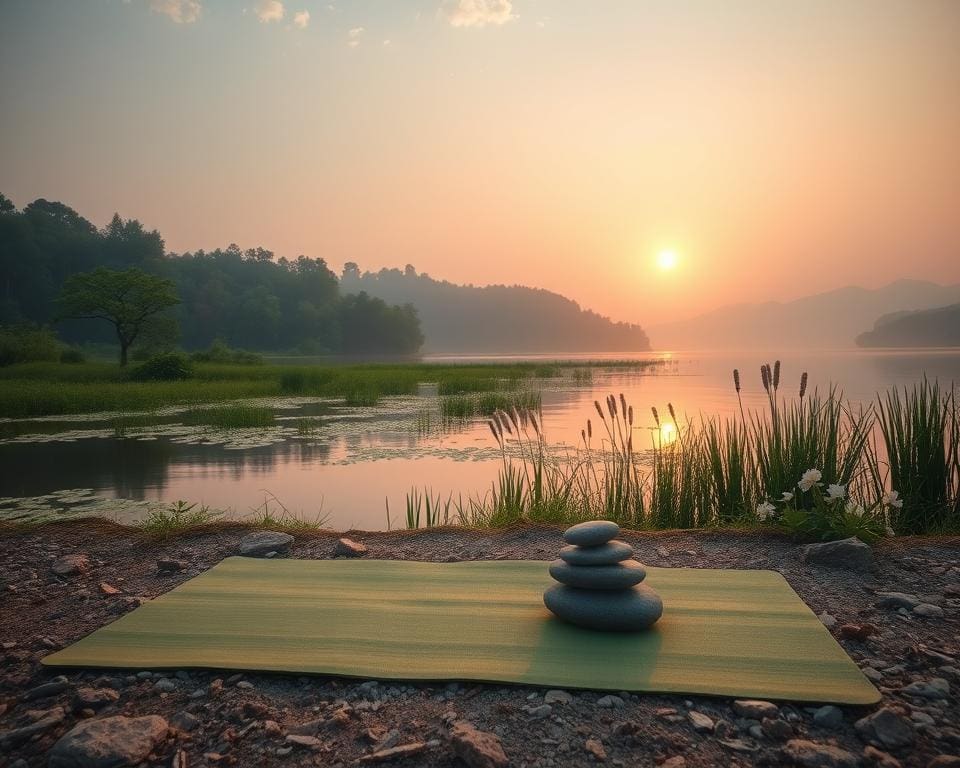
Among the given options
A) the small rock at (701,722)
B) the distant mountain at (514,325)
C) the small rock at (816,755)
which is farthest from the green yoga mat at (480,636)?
the distant mountain at (514,325)

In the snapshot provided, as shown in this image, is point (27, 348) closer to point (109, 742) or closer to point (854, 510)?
point (109, 742)

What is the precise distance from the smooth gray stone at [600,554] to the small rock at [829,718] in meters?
1.02

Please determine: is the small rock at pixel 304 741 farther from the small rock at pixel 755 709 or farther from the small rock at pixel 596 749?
the small rock at pixel 755 709

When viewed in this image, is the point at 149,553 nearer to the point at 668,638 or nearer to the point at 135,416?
the point at 668,638

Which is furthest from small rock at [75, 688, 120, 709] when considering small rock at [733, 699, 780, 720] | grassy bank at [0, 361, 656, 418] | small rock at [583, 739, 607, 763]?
grassy bank at [0, 361, 656, 418]

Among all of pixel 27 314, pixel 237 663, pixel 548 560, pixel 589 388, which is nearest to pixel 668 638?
pixel 548 560

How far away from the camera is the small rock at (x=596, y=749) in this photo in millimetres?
2121

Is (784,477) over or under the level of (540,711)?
over

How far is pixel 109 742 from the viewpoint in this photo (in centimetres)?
215

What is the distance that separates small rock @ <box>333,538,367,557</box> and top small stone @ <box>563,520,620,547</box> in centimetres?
188

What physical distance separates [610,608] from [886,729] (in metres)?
1.13

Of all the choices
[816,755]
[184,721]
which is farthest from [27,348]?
[816,755]

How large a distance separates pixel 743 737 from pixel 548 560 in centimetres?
201

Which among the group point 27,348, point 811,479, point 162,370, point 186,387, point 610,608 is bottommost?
point 610,608
